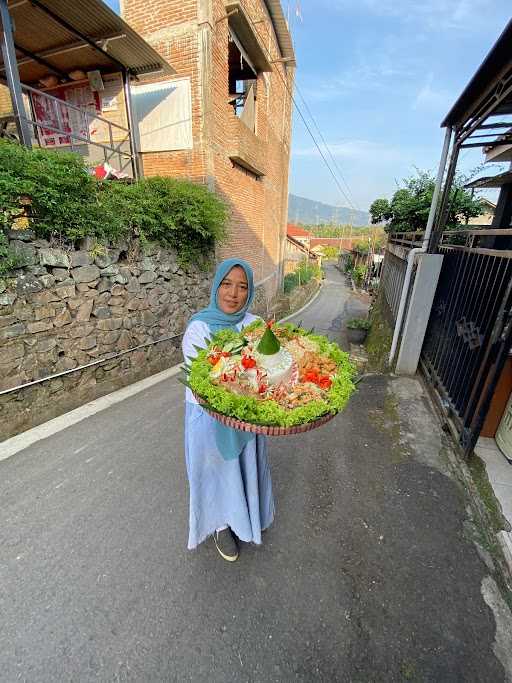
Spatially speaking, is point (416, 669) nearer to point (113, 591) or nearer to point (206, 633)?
point (206, 633)

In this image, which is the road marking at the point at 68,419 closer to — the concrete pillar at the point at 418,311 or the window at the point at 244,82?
the concrete pillar at the point at 418,311

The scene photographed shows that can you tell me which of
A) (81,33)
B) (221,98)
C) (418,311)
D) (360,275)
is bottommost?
(360,275)

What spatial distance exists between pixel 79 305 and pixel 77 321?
23 centimetres

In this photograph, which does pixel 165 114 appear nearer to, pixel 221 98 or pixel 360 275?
pixel 221 98

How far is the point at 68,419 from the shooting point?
394 cm

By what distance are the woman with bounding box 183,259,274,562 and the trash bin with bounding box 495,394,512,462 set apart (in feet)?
8.07

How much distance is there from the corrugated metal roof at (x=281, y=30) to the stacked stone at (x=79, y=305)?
34.9ft

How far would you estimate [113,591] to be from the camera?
1.89 meters

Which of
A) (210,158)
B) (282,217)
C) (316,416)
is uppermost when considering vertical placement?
(210,158)

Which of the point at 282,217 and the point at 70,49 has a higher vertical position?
the point at 70,49

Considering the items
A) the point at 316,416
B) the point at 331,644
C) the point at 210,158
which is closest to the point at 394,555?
the point at 331,644

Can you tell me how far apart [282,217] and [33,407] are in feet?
46.1

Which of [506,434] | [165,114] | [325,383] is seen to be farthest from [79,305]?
[165,114]

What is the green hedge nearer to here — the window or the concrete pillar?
the window
